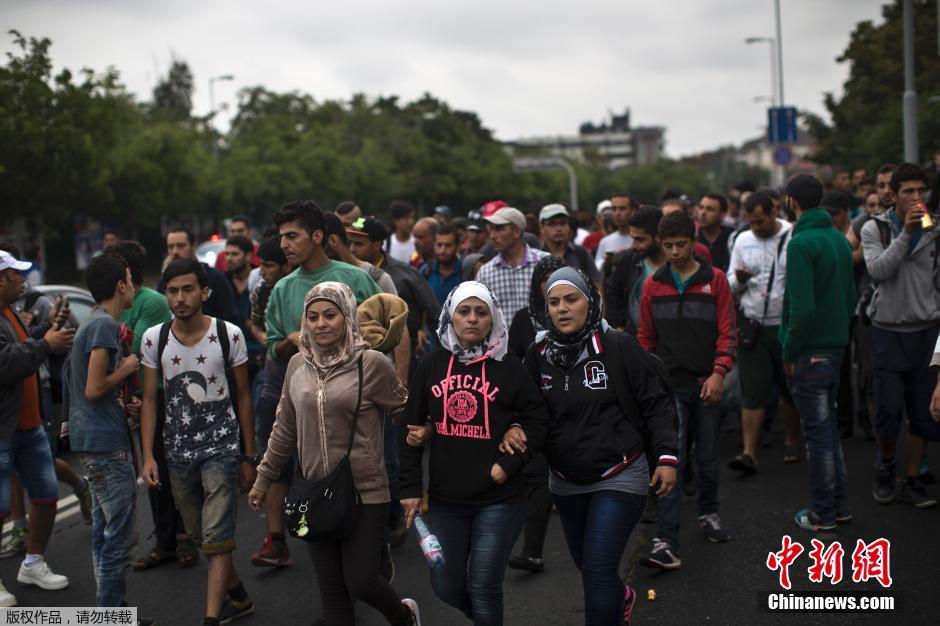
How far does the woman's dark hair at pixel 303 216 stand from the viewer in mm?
5445

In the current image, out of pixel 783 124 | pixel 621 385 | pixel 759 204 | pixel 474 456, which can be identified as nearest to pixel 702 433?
pixel 621 385

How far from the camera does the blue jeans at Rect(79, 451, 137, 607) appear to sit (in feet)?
16.6

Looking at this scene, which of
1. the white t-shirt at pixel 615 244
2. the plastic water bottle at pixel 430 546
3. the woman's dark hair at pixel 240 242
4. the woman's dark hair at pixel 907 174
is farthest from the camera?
the white t-shirt at pixel 615 244

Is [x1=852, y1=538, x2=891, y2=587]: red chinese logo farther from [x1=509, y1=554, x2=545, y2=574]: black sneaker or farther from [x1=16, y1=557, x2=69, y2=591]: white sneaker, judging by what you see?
[x1=16, y1=557, x2=69, y2=591]: white sneaker

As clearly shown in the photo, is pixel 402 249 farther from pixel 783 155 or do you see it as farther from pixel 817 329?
pixel 783 155

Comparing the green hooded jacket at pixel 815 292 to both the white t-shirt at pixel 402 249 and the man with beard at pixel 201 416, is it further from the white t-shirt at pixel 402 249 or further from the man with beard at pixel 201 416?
the white t-shirt at pixel 402 249

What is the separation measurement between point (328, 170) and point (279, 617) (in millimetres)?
44240

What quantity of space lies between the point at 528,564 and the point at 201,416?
210 cm

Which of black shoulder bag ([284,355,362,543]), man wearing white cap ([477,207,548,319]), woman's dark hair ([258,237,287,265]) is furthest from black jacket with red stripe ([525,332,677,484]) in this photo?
woman's dark hair ([258,237,287,265])

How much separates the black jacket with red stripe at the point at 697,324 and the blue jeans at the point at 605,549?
1.83 m

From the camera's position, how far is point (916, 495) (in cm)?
656

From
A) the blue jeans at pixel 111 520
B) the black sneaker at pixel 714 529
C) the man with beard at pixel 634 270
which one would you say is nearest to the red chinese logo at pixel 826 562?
the black sneaker at pixel 714 529

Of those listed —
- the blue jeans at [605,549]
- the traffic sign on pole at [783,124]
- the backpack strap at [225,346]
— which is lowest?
the blue jeans at [605,549]

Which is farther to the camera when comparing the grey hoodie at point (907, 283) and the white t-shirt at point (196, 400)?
the grey hoodie at point (907, 283)
